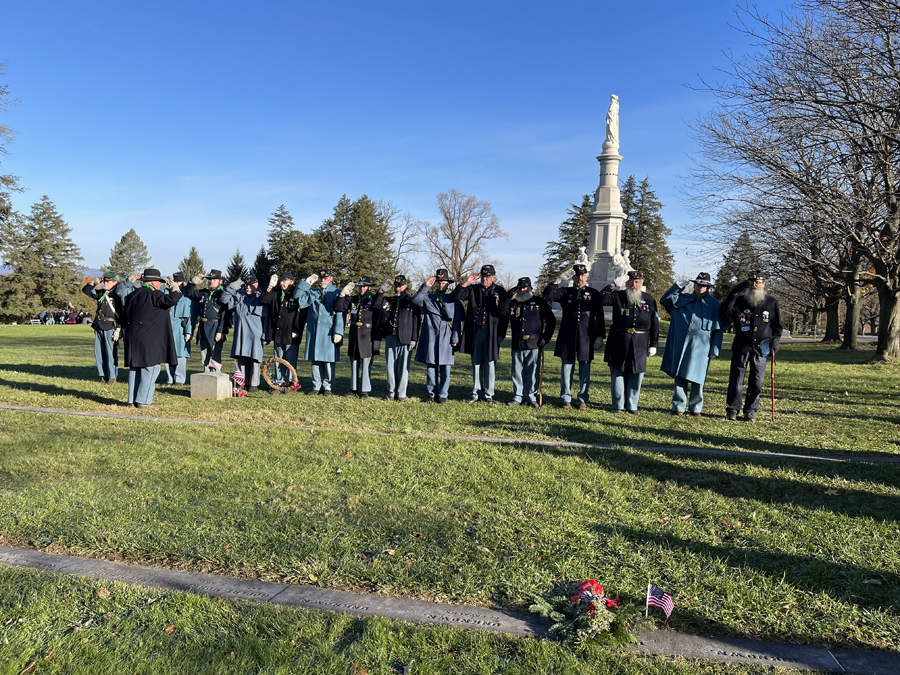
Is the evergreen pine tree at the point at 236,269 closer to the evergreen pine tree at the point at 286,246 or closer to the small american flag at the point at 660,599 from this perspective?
the evergreen pine tree at the point at 286,246

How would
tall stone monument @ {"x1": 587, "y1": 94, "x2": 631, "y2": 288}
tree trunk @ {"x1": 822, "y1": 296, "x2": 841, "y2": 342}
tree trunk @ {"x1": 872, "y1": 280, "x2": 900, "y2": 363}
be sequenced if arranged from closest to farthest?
1. tree trunk @ {"x1": 872, "y1": 280, "x2": 900, "y2": 363}
2. tree trunk @ {"x1": 822, "y1": 296, "x2": 841, "y2": 342}
3. tall stone monument @ {"x1": 587, "y1": 94, "x2": 631, "y2": 288}

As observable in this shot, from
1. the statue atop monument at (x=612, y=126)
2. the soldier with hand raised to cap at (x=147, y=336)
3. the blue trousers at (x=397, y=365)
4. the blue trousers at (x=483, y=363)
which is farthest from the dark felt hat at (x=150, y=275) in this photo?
the statue atop monument at (x=612, y=126)

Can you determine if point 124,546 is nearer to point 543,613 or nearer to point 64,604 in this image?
point 64,604

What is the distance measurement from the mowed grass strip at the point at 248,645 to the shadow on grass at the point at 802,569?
105 cm

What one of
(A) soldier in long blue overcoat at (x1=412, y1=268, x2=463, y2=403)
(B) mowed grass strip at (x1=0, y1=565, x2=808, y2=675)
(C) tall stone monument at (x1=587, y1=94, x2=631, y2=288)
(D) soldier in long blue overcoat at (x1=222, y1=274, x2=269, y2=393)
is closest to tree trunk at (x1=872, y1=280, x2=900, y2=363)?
(A) soldier in long blue overcoat at (x1=412, y1=268, x2=463, y2=403)

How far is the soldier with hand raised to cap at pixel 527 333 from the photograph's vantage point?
1109 cm

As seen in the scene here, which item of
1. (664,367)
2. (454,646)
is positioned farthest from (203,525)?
(664,367)

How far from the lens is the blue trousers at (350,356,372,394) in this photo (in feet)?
38.7

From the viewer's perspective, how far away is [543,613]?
3.60m

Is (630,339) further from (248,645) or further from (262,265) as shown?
(262,265)

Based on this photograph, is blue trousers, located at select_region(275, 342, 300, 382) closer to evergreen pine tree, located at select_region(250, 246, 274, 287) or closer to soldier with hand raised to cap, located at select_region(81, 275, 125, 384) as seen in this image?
soldier with hand raised to cap, located at select_region(81, 275, 125, 384)

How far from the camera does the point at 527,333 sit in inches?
435

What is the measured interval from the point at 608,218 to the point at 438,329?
36.6m

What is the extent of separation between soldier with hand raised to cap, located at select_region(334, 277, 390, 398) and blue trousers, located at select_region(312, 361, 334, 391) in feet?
1.59
